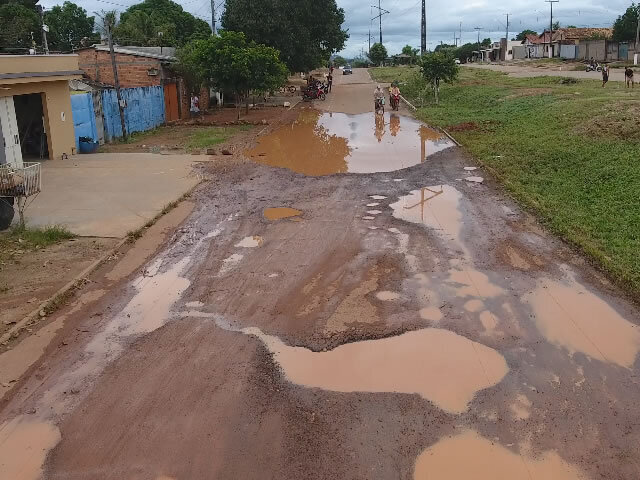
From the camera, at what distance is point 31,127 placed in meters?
20.5

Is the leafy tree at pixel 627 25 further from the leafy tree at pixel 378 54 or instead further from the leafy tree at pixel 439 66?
the leafy tree at pixel 378 54

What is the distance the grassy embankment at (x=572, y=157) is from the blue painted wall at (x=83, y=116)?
13289 millimetres

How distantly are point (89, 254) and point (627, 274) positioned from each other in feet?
27.3

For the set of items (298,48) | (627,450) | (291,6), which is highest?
(291,6)

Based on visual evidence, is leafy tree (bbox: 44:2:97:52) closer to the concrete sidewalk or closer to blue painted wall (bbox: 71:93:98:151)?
blue painted wall (bbox: 71:93:98:151)

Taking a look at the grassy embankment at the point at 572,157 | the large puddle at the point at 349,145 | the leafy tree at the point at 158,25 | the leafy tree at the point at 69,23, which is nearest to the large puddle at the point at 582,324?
the grassy embankment at the point at 572,157

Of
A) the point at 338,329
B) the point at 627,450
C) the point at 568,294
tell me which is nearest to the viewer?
the point at 627,450

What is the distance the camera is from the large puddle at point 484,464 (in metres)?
4.96

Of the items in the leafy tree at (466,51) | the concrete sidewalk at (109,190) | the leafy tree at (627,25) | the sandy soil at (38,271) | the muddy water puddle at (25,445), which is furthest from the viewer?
the leafy tree at (466,51)

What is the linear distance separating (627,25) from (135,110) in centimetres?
5321

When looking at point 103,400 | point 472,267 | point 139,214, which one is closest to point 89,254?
point 139,214

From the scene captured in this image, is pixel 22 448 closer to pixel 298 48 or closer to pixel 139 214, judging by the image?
pixel 139 214

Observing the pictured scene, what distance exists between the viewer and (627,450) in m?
5.21

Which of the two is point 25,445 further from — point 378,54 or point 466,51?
point 466,51
